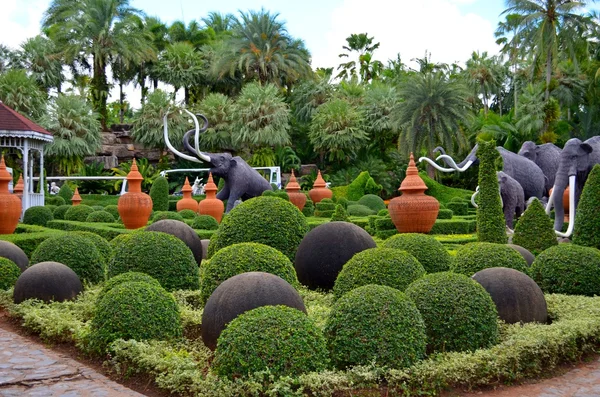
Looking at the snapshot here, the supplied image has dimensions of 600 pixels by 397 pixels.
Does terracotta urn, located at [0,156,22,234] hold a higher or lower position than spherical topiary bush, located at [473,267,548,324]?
higher

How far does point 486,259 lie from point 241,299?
352 centimetres

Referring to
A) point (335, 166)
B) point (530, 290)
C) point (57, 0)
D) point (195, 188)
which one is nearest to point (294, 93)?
point (335, 166)

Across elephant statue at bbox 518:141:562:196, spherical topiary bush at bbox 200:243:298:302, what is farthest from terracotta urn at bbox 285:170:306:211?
spherical topiary bush at bbox 200:243:298:302

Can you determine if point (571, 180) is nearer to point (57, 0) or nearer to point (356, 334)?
point (356, 334)

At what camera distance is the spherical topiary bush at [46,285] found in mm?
7977

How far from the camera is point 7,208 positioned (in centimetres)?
1326

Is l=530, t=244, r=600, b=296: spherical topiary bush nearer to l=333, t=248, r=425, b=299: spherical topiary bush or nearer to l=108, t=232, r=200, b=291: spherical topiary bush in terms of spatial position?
l=333, t=248, r=425, b=299: spherical topiary bush

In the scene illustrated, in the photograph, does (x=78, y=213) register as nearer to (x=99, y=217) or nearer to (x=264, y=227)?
(x=99, y=217)

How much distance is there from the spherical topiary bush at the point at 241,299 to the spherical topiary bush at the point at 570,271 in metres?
3.84

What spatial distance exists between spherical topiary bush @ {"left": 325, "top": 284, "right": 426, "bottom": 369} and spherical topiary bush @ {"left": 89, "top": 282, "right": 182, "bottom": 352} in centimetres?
167

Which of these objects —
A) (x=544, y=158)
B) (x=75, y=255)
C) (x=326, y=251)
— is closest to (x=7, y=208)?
(x=75, y=255)

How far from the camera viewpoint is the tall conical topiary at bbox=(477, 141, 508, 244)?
33.3 feet

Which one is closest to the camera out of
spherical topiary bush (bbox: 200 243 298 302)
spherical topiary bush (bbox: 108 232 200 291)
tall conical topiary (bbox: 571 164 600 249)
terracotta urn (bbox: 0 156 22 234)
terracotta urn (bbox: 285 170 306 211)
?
spherical topiary bush (bbox: 200 243 298 302)

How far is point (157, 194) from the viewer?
2053cm
